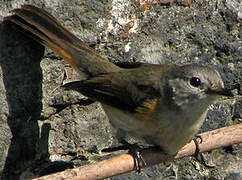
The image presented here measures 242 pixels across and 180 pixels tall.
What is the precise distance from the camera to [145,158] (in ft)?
11.2

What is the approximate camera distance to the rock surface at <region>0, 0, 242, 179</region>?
11.6 feet

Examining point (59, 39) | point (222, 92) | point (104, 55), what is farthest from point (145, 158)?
point (59, 39)

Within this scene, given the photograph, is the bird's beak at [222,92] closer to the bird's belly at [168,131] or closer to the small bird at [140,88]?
the small bird at [140,88]

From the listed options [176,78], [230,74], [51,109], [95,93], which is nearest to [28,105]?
[51,109]

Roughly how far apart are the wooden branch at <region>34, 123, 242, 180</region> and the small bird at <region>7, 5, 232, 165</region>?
7cm

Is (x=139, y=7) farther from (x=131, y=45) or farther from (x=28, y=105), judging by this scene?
(x=28, y=105)

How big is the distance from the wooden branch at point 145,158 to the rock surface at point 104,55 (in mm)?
341

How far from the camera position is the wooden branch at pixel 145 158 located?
9.82ft

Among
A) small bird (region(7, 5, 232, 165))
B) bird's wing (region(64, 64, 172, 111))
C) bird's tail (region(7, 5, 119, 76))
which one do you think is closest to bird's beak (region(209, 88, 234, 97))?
small bird (region(7, 5, 232, 165))

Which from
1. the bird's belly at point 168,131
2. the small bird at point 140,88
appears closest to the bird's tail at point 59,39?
the small bird at point 140,88

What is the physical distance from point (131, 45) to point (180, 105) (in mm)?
545

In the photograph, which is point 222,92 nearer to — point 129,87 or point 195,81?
point 195,81

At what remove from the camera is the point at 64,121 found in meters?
3.66

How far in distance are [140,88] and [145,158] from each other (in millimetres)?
484
